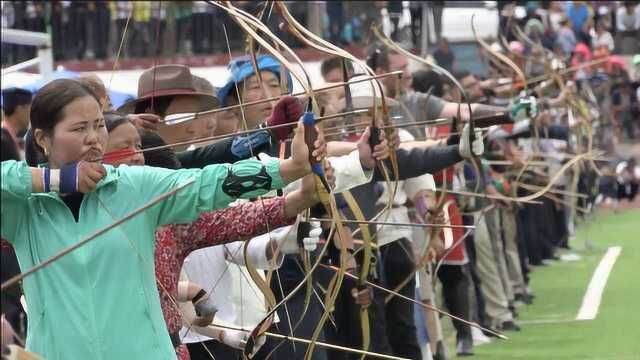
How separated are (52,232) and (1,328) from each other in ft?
1.88

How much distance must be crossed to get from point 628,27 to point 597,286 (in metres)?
14.3

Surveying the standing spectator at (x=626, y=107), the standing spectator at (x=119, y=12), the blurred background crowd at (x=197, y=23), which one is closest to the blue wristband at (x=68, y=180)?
the blurred background crowd at (x=197, y=23)

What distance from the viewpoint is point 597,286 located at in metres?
12.4

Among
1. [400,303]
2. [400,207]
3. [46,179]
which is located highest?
[46,179]

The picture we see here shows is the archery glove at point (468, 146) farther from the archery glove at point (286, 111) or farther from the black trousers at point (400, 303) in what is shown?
the archery glove at point (286, 111)

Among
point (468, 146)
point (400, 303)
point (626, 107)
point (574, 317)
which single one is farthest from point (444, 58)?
point (626, 107)

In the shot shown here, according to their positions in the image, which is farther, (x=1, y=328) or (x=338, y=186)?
(x=338, y=186)

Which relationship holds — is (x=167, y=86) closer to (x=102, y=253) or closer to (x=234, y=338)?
(x=234, y=338)

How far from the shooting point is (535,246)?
14219 millimetres

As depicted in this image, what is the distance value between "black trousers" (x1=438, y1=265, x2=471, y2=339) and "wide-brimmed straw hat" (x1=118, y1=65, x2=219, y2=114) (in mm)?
3380

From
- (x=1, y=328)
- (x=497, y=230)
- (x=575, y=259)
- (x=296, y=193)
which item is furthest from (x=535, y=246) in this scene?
(x=1, y=328)

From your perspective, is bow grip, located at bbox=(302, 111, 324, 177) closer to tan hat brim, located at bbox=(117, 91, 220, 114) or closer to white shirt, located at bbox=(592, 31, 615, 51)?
tan hat brim, located at bbox=(117, 91, 220, 114)

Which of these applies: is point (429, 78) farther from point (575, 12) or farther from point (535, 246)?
point (575, 12)

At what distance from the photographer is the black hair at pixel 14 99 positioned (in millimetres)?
8766
